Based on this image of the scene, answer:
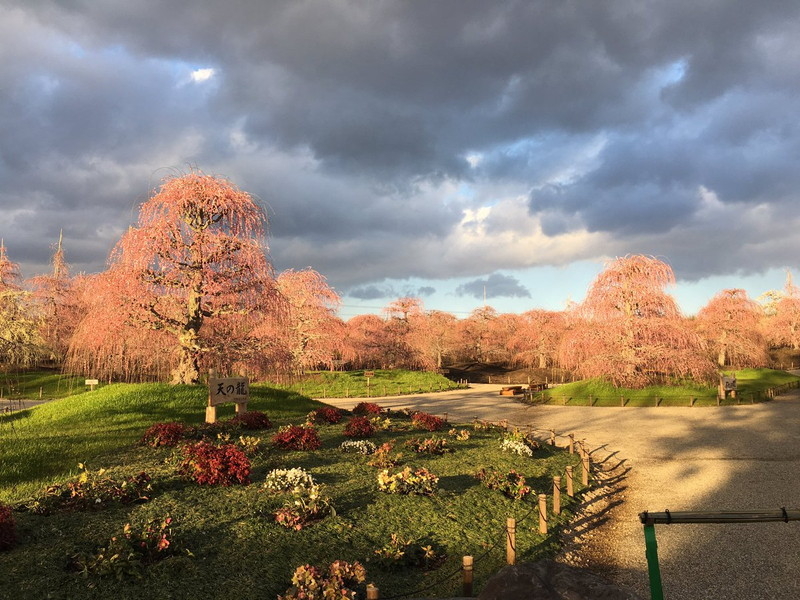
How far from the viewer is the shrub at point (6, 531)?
7535mm

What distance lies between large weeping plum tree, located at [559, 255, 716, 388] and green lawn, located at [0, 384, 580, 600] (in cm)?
1844

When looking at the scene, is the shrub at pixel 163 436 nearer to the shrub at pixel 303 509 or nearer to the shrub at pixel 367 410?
the shrub at pixel 303 509

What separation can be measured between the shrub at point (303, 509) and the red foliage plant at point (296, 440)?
4.12 m

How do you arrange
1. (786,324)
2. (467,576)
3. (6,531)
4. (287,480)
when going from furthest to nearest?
(786,324) < (287,480) < (6,531) < (467,576)

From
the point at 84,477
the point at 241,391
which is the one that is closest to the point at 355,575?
the point at 84,477

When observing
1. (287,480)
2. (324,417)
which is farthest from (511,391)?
(287,480)

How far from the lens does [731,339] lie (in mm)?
46469

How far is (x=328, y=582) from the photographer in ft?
23.2

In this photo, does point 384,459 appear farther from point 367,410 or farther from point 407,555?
point 367,410

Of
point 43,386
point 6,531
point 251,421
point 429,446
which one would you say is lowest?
point 429,446

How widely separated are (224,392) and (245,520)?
805 centimetres

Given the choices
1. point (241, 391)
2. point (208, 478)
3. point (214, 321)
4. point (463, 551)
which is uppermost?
point (214, 321)

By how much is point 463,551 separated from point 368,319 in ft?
177

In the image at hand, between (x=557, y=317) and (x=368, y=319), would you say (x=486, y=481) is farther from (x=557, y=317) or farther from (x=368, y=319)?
(x=557, y=317)
